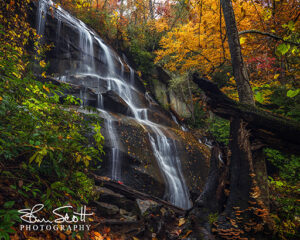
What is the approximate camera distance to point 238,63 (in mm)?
3764

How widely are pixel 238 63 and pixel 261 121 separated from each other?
1.41 m

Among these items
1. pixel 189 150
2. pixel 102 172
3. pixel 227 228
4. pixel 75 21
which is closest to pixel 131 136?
pixel 102 172

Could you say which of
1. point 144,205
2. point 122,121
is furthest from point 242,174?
point 122,121

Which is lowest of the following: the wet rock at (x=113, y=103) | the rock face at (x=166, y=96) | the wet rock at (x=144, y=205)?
the wet rock at (x=144, y=205)

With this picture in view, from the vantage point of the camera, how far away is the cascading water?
255 inches

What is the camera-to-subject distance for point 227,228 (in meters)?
2.89

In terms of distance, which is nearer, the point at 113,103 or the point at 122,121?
the point at 122,121

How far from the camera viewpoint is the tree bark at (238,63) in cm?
370

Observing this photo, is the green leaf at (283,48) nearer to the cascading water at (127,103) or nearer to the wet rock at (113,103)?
the cascading water at (127,103)

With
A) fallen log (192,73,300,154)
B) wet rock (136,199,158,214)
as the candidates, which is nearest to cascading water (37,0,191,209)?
wet rock (136,199,158,214)

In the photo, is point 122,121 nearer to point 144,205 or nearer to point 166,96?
point 144,205

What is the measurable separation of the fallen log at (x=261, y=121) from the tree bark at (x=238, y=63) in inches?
15.3

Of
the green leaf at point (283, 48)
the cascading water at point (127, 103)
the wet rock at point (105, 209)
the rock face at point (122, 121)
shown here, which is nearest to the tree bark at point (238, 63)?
the green leaf at point (283, 48)

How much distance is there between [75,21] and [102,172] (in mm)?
11354
